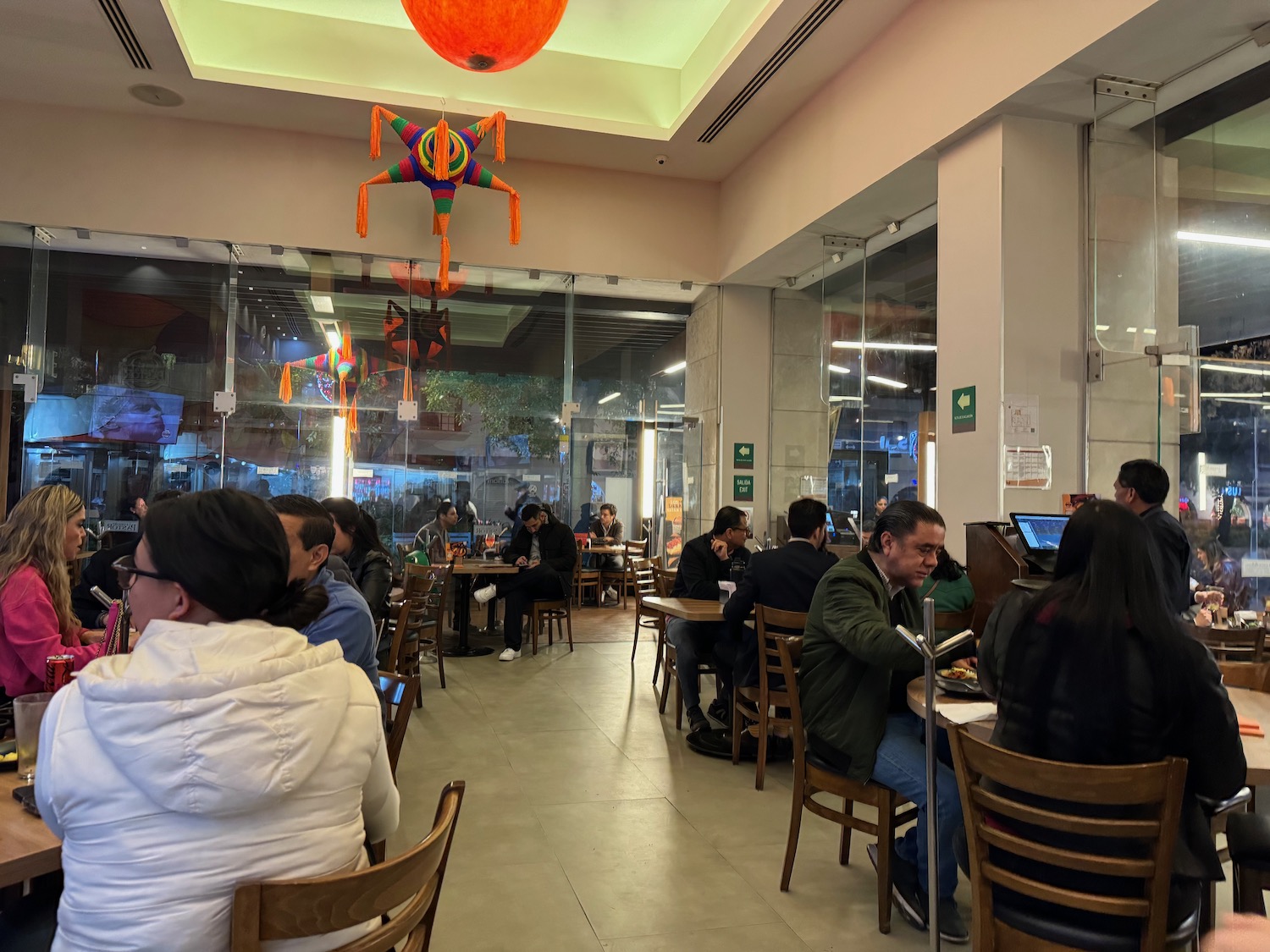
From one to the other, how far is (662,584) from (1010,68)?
4.48 meters

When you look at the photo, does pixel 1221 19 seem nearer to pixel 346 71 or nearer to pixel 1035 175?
pixel 1035 175

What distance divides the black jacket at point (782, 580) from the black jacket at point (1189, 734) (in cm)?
262

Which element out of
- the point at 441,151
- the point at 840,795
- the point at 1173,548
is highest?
the point at 441,151

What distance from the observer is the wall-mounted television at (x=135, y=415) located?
7.94m

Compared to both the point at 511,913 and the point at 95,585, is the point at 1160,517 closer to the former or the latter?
the point at 511,913

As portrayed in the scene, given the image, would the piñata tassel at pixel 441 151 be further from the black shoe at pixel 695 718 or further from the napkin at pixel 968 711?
the napkin at pixel 968 711

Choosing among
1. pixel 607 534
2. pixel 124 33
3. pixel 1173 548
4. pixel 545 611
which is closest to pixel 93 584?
pixel 124 33

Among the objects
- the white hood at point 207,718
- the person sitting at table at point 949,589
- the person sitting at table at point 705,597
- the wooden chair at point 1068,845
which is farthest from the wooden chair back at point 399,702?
the person sitting at table at point 705,597

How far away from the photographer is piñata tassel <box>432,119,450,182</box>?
707 cm

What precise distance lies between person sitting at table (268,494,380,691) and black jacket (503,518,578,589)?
5359 millimetres

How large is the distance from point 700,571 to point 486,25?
3669 millimetres

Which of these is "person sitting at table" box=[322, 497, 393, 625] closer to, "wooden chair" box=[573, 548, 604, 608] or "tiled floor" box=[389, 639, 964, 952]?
"tiled floor" box=[389, 639, 964, 952]

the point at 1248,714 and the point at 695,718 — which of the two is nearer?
the point at 1248,714

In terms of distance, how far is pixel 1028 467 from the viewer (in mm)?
4777
